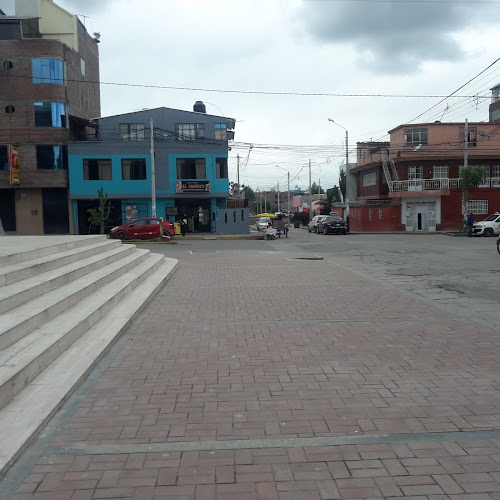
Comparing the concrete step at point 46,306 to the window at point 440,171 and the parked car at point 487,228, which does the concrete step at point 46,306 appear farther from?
the window at point 440,171

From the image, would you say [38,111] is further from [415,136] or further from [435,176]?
[435,176]

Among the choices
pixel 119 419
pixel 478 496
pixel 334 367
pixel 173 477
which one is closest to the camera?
pixel 478 496

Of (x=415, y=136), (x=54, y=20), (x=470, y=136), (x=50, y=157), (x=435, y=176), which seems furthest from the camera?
(x=415, y=136)

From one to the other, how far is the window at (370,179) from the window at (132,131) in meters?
22.6

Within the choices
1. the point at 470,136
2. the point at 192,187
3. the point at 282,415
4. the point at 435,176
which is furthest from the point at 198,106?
the point at 282,415

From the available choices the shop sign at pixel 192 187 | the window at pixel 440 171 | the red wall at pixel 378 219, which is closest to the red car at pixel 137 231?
the shop sign at pixel 192 187

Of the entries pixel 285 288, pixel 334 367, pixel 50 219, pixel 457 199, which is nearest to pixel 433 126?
pixel 457 199

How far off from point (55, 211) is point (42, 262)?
33.3 m

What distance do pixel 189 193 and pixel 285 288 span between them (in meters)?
29.1

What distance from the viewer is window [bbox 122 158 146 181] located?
3916 cm

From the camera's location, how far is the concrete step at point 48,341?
4.34m

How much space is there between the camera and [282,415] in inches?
167

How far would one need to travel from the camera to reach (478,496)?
3037 millimetres

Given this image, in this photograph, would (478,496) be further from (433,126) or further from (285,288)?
(433,126)
